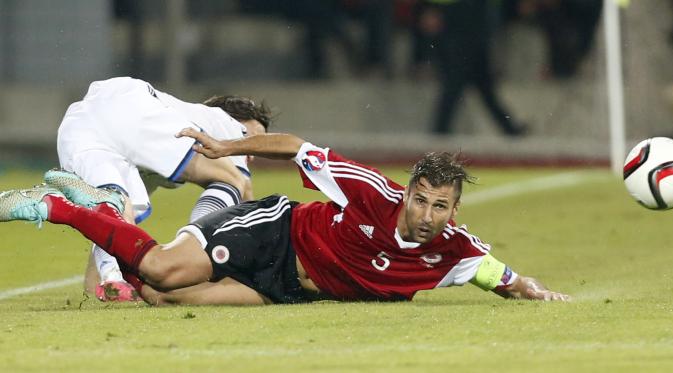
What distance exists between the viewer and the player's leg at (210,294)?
24.9ft

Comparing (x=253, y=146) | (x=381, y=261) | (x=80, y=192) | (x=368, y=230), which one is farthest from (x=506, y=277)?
(x=80, y=192)

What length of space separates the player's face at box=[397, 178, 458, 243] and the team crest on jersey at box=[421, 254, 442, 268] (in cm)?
19

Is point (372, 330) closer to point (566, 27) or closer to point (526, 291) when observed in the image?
point (526, 291)

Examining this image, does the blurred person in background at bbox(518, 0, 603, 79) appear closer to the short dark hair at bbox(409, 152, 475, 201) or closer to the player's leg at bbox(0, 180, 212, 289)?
the short dark hair at bbox(409, 152, 475, 201)

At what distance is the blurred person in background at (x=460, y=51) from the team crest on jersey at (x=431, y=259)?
1133 centimetres

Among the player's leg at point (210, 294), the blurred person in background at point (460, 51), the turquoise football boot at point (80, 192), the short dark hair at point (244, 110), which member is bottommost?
the blurred person in background at point (460, 51)

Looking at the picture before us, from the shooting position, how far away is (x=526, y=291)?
7648 mm

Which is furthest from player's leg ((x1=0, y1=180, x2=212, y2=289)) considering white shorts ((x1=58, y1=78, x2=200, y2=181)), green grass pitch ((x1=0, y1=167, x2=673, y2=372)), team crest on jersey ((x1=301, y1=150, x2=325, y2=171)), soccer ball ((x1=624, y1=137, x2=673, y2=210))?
soccer ball ((x1=624, y1=137, x2=673, y2=210))

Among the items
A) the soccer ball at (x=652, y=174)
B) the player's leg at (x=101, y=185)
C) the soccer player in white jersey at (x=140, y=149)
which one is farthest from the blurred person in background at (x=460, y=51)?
the soccer ball at (x=652, y=174)

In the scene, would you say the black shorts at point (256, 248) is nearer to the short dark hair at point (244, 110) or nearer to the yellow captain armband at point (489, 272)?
the yellow captain armband at point (489, 272)

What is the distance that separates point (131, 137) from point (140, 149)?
83mm

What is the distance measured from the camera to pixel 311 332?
6.55 metres

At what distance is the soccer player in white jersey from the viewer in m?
8.38

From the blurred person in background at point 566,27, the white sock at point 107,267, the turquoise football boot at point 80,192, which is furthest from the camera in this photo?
the blurred person in background at point 566,27
